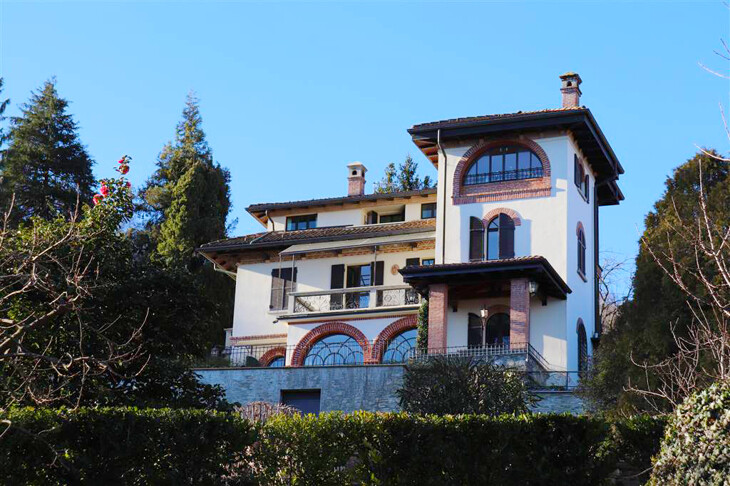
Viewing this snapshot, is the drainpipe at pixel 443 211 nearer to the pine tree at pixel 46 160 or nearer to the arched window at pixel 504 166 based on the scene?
the arched window at pixel 504 166

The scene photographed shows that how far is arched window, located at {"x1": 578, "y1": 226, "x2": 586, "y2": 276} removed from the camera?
1237 inches

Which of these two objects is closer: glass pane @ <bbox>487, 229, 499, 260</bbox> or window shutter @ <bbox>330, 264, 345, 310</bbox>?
glass pane @ <bbox>487, 229, 499, 260</bbox>

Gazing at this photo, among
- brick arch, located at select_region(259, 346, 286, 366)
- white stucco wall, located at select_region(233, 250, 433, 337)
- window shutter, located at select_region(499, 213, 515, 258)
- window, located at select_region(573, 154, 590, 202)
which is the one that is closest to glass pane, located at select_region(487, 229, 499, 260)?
window shutter, located at select_region(499, 213, 515, 258)

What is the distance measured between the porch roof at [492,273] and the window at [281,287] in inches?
257

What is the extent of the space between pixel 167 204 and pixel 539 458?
33.8 m

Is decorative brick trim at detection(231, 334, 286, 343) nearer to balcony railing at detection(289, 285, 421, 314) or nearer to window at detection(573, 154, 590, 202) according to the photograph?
balcony railing at detection(289, 285, 421, 314)

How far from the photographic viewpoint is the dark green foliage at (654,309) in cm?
2203

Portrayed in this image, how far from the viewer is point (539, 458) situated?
14789 millimetres

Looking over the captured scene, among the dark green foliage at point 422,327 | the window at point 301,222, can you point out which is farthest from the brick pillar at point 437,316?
the window at point 301,222

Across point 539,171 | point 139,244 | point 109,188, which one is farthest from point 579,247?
point 139,244

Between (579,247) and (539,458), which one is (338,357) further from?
(539,458)

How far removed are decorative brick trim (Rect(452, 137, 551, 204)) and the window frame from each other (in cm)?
9

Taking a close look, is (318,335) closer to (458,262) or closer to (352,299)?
(352,299)

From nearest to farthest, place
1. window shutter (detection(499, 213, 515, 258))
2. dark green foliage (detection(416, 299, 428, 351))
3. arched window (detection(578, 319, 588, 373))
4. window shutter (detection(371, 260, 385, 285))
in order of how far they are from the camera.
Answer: dark green foliage (detection(416, 299, 428, 351)) → arched window (detection(578, 319, 588, 373)) → window shutter (detection(499, 213, 515, 258)) → window shutter (detection(371, 260, 385, 285))
